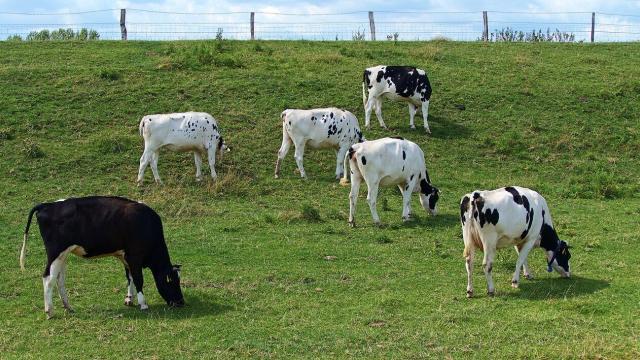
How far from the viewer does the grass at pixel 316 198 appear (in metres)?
10.2

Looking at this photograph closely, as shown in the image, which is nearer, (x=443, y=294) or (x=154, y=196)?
(x=443, y=294)

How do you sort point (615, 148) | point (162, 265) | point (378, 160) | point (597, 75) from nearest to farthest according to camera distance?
point (162, 265)
point (378, 160)
point (615, 148)
point (597, 75)

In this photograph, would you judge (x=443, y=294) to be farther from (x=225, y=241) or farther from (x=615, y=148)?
(x=615, y=148)

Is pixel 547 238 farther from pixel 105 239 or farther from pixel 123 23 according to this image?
pixel 123 23

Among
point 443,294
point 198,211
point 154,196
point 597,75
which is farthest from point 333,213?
point 597,75

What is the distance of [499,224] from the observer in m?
11.6

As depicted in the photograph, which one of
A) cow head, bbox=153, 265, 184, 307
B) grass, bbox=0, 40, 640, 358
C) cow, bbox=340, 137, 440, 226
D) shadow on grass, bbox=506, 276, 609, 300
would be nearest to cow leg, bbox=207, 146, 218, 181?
grass, bbox=0, 40, 640, 358

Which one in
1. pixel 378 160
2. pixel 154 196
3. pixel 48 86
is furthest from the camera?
pixel 48 86

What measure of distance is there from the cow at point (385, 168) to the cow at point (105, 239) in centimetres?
571

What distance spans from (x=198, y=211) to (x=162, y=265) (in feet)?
19.7

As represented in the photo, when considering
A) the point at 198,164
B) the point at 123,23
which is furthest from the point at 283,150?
the point at 123,23

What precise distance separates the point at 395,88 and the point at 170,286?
1434 cm

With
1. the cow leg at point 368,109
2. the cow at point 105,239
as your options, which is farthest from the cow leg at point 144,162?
the cow at point 105,239

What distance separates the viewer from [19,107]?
24.8 m
